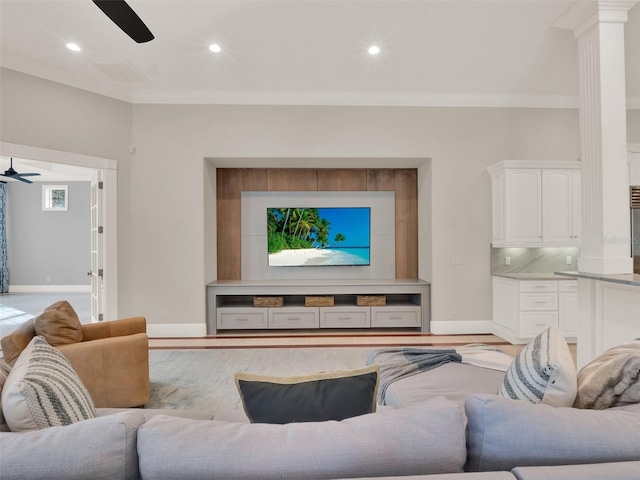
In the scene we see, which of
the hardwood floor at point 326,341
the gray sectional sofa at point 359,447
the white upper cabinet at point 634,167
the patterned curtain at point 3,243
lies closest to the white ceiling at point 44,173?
the patterned curtain at point 3,243

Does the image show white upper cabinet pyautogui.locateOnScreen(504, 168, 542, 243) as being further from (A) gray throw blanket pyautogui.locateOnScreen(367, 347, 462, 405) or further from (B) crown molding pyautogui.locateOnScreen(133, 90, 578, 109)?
(A) gray throw blanket pyautogui.locateOnScreen(367, 347, 462, 405)

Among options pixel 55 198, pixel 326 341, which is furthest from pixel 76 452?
pixel 55 198

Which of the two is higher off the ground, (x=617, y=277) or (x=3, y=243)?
(x=3, y=243)

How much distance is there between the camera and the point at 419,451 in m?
0.84

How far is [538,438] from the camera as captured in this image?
2.88 ft

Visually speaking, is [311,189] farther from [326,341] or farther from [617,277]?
[617,277]

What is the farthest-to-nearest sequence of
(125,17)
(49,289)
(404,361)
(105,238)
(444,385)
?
(49,289)
(105,238)
(404,361)
(125,17)
(444,385)

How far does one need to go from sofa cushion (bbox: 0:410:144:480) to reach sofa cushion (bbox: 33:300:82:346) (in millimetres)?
1845

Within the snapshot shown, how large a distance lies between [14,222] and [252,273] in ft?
25.6

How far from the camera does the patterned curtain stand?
888 centimetres

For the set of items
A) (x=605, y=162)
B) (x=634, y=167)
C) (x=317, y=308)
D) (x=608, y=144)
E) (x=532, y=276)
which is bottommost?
(x=317, y=308)

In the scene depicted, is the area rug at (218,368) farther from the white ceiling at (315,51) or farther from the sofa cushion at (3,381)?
the white ceiling at (315,51)

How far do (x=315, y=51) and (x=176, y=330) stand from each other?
12.2 ft

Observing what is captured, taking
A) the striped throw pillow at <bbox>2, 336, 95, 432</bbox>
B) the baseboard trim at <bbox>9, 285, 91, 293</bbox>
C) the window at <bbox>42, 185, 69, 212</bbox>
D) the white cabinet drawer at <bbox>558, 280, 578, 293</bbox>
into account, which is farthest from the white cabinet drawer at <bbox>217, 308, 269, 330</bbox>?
the window at <bbox>42, 185, 69, 212</bbox>
